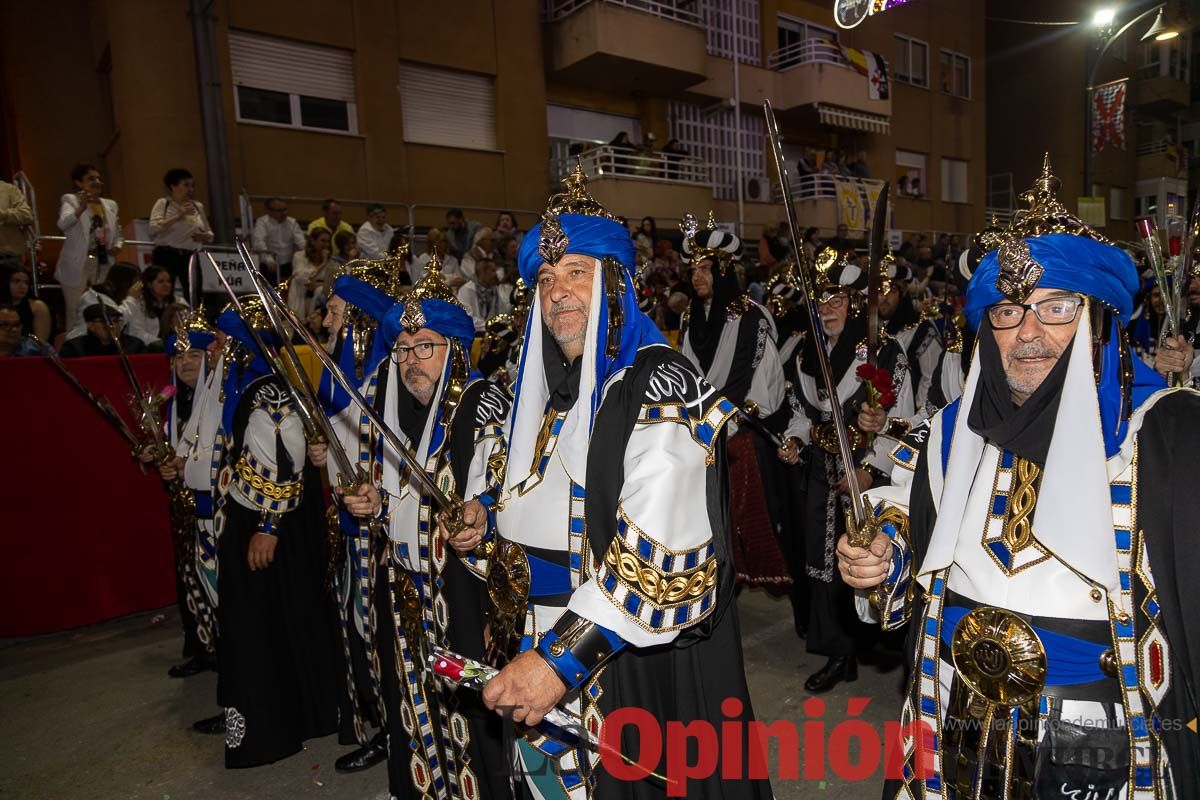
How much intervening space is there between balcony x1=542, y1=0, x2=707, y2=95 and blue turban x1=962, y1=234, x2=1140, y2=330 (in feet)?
47.8

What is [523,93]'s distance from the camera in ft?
49.2

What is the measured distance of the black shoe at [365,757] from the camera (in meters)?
3.88

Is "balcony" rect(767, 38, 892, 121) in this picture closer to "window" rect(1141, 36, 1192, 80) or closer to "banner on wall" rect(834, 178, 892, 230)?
"banner on wall" rect(834, 178, 892, 230)

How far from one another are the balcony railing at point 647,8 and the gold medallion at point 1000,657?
15586mm

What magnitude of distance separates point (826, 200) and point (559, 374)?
1764 cm

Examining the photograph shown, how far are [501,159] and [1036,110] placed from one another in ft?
69.3

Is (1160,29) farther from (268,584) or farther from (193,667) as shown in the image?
(193,667)

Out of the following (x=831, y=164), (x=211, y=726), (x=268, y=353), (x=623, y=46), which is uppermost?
(x=623, y=46)

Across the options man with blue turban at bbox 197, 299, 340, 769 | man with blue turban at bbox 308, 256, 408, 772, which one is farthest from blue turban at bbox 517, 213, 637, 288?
man with blue turban at bbox 197, 299, 340, 769

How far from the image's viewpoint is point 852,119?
1991cm

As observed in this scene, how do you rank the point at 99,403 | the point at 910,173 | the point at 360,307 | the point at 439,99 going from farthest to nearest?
the point at 910,173 → the point at 439,99 → the point at 99,403 → the point at 360,307

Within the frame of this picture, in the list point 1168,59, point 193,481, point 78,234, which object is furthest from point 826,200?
point 1168,59

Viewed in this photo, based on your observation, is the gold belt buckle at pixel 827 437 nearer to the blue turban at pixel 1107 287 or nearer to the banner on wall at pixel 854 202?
the blue turban at pixel 1107 287

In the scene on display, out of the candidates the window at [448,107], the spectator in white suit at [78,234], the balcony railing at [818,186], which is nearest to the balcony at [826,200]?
the balcony railing at [818,186]
